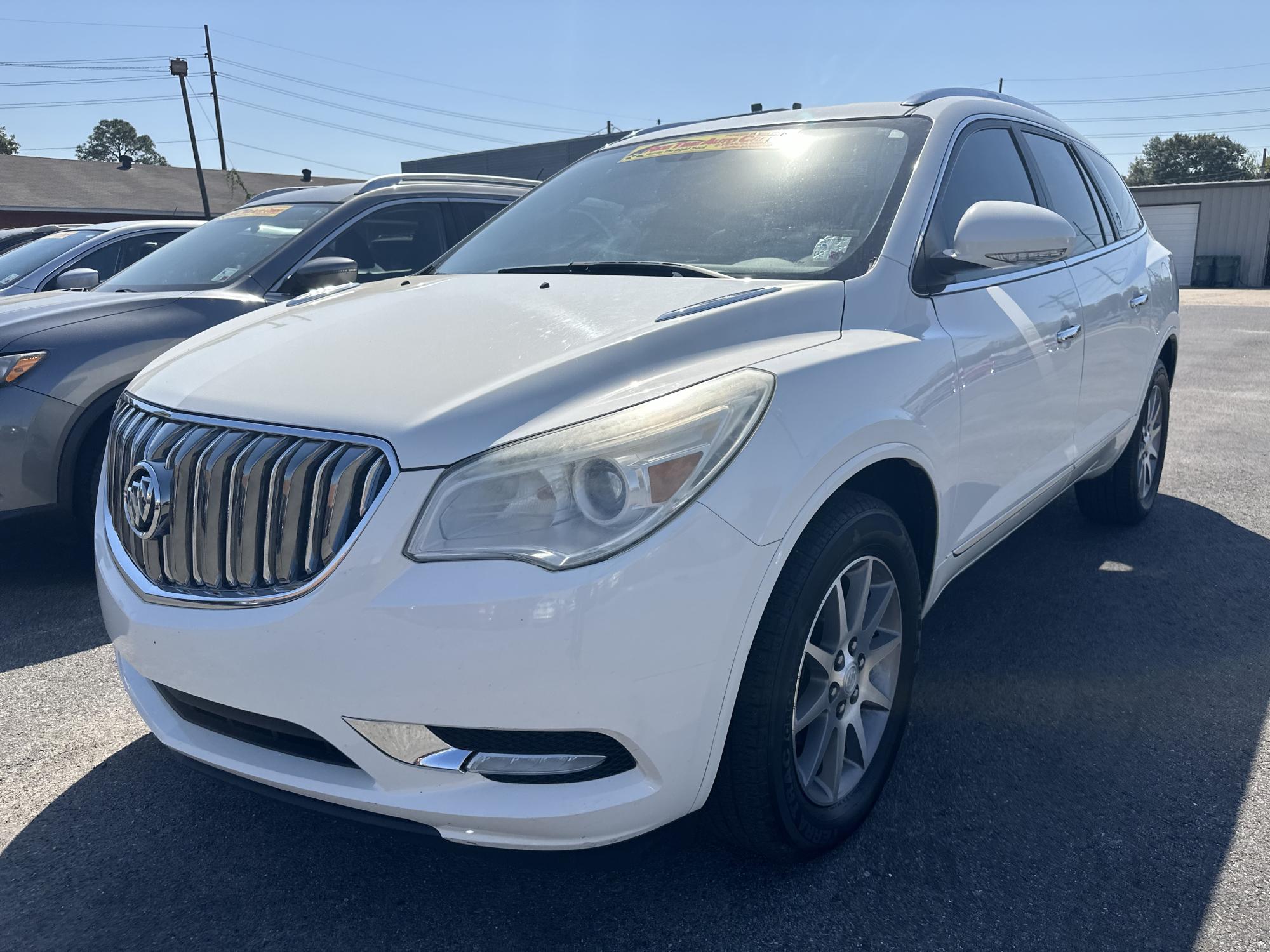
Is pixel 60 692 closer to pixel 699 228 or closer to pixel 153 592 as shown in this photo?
pixel 153 592

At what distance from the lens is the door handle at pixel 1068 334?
3.30m

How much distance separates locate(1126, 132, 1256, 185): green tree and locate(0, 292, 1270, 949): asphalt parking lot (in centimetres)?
9134

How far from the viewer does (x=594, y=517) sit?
176 cm

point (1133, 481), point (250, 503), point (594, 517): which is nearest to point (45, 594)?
point (250, 503)

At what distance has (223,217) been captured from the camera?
576 cm

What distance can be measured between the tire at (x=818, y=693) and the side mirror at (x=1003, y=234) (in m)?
0.82

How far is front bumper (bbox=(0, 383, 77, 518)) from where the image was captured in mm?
3850

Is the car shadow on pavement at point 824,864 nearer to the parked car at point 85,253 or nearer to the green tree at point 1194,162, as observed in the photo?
the parked car at point 85,253

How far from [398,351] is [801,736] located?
4.28 feet

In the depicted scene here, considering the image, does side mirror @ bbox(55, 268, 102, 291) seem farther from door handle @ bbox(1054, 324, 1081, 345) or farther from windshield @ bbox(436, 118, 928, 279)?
door handle @ bbox(1054, 324, 1081, 345)

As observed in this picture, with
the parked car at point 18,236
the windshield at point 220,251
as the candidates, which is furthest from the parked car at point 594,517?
the parked car at point 18,236

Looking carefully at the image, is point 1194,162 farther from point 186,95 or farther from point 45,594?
point 45,594

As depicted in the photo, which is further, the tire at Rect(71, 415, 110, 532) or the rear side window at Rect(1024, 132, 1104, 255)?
the tire at Rect(71, 415, 110, 532)

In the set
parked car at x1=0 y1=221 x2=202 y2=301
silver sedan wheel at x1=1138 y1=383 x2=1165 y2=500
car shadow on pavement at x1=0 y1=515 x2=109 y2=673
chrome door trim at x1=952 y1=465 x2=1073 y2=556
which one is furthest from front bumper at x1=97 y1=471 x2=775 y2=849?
parked car at x1=0 y1=221 x2=202 y2=301
